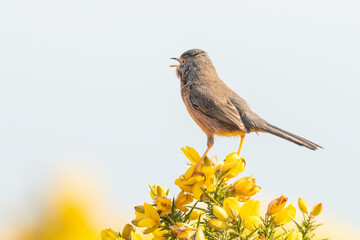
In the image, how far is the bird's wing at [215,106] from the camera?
4.51 m

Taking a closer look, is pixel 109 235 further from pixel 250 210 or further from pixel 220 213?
pixel 250 210

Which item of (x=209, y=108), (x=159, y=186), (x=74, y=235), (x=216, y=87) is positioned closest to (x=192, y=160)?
(x=159, y=186)

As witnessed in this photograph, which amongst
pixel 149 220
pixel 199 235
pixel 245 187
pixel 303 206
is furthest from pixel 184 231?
pixel 303 206

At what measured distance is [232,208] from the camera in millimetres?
2150

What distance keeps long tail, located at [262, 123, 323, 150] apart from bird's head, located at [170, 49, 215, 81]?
1104mm

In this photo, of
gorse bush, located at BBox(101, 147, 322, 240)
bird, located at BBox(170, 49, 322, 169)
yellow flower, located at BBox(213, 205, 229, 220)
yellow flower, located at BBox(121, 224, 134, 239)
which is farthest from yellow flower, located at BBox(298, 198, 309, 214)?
bird, located at BBox(170, 49, 322, 169)

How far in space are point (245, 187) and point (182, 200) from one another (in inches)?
14.8

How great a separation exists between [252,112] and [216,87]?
1.70ft

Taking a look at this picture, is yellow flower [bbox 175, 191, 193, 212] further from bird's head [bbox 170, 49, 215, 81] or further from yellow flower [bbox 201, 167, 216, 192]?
bird's head [bbox 170, 49, 215, 81]

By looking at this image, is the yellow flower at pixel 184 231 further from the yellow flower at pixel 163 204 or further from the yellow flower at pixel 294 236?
the yellow flower at pixel 294 236

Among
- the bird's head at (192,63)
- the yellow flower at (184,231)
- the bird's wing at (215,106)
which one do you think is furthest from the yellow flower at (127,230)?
the bird's head at (192,63)

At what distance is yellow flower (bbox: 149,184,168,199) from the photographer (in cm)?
244

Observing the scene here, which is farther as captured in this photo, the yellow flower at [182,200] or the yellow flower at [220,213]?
the yellow flower at [182,200]

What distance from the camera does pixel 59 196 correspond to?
7773 mm
